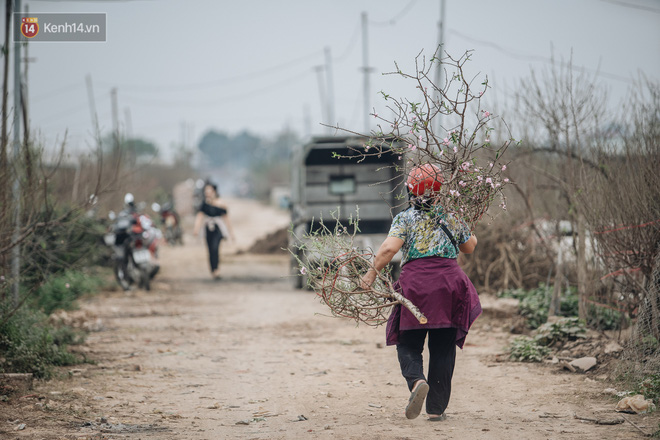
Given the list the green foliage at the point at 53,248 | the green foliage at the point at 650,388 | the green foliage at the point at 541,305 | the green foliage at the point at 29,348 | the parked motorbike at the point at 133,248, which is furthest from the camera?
the parked motorbike at the point at 133,248

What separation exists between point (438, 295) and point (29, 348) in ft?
13.0

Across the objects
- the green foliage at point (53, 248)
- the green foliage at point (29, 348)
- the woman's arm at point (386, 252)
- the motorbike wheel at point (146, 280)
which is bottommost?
the motorbike wheel at point (146, 280)

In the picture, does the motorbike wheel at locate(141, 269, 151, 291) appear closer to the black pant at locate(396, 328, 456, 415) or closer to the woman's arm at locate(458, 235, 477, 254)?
the black pant at locate(396, 328, 456, 415)

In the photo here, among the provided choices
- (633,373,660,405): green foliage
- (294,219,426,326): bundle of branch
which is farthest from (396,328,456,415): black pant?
(633,373,660,405): green foliage

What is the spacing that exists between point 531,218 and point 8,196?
6999mm

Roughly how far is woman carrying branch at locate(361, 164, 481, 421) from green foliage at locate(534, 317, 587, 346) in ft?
9.63

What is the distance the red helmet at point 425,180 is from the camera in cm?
559

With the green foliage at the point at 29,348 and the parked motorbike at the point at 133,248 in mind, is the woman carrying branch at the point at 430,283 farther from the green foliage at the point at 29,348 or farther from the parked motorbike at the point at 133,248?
the parked motorbike at the point at 133,248

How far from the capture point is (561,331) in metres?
8.31

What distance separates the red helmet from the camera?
18.3 feet

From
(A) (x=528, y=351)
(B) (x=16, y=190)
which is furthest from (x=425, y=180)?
(B) (x=16, y=190)

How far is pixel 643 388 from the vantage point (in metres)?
6.10

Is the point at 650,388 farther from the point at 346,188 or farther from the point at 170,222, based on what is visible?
the point at 170,222

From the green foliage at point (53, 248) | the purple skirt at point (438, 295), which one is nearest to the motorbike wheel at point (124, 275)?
the green foliage at point (53, 248)
